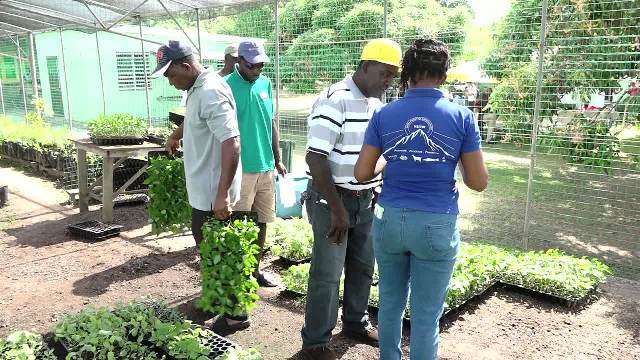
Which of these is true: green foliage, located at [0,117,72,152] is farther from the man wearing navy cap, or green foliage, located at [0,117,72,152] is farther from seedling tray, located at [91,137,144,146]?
the man wearing navy cap

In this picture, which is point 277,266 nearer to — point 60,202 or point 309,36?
point 60,202

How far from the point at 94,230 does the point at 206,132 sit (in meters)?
3.33

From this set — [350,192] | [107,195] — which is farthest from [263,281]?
[107,195]

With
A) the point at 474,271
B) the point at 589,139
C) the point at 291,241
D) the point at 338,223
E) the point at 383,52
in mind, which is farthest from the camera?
the point at 589,139

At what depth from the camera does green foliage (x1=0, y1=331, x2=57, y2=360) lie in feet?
9.87

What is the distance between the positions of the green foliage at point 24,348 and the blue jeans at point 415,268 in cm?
199

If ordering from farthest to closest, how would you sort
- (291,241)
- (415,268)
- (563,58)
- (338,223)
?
(563,58) < (291,241) < (338,223) < (415,268)

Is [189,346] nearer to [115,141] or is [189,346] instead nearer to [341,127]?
[341,127]

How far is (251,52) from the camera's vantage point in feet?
14.4

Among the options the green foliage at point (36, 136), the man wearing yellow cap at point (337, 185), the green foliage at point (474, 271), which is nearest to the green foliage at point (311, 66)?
the green foliage at point (474, 271)

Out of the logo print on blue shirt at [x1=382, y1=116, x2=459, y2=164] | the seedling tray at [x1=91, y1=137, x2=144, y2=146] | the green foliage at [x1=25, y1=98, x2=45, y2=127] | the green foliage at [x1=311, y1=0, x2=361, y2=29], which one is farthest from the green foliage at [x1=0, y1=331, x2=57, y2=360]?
the green foliage at [x1=25, y1=98, x2=45, y2=127]

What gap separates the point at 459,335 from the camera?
13.1 feet

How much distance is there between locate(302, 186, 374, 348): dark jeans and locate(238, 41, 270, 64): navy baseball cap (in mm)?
1532

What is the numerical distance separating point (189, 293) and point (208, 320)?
64 centimetres
